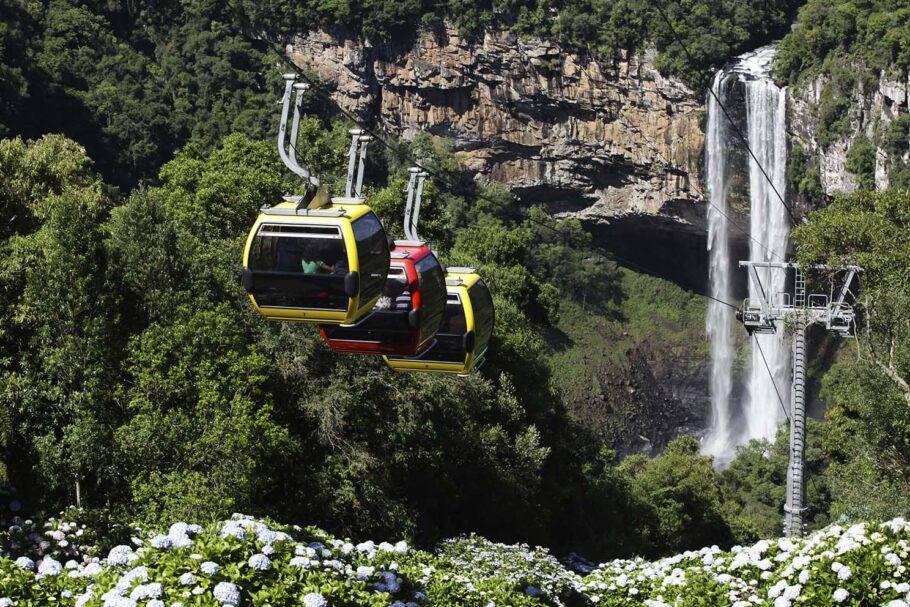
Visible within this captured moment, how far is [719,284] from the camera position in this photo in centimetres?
8319

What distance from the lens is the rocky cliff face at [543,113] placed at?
79938 millimetres

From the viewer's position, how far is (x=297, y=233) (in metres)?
16.2

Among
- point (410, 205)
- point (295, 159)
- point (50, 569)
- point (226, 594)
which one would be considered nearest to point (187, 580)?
point (226, 594)

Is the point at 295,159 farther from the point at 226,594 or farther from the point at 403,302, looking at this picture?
the point at 226,594

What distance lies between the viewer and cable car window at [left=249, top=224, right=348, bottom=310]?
16.2 metres

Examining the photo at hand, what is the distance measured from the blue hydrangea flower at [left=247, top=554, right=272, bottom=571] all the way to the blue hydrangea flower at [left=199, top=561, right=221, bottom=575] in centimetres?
30

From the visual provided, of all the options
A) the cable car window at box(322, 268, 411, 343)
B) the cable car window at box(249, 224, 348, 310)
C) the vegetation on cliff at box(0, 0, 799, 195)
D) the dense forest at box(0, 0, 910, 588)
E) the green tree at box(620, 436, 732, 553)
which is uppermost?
the vegetation on cliff at box(0, 0, 799, 195)

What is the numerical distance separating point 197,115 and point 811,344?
35.6 meters

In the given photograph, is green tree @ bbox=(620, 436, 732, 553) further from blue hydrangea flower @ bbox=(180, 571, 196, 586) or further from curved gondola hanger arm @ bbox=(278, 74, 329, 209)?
blue hydrangea flower @ bbox=(180, 571, 196, 586)

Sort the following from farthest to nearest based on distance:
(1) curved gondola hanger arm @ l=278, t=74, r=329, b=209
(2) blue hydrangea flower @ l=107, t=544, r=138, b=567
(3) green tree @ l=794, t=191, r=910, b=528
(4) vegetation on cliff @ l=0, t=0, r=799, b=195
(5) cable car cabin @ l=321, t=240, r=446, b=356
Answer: (4) vegetation on cliff @ l=0, t=0, r=799, b=195 < (3) green tree @ l=794, t=191, r=910, b=528 < (5) cable car cabin @ l=321, t=240, r=446, b=356 < (1) curved gondola hanger arm @ l=278, t=74, r=329, b=209 < (2) blue hydrangea flower @ l=107, t=544, r=138, b=567

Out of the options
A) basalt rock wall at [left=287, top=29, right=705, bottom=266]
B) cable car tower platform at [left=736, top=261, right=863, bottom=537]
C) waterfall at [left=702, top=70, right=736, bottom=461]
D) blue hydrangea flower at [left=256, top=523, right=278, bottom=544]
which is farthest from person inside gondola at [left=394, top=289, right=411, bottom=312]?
basalt rock wall at [left=287, top=29, right=705, bottom=266]

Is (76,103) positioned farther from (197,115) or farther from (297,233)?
(297,233)

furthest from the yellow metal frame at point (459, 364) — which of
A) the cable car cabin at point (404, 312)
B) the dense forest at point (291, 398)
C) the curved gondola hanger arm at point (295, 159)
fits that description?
the dense forest at point (291, 398)

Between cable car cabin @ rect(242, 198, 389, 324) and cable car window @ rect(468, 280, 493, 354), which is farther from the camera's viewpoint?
cable car window @ rect(468, 280, 493, 354)
